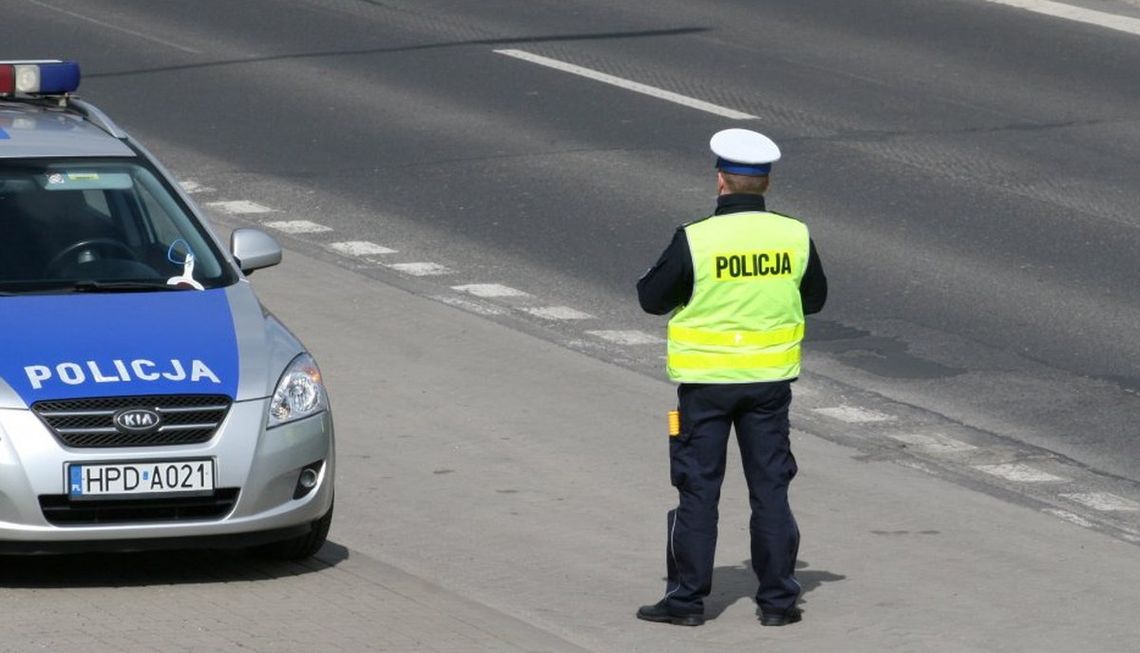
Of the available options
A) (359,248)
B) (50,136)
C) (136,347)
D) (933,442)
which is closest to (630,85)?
(359,248)

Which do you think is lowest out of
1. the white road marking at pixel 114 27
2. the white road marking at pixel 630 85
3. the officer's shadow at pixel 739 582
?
the white road marking at pixel 114 27

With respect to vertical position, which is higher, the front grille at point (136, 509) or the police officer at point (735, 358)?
the police officer at point (735, 358)

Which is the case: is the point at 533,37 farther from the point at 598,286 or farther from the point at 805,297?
the point at 805,297

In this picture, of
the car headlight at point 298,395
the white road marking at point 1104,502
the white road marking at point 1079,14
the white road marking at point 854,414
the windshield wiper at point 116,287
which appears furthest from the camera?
the white road marking at point 1079,14

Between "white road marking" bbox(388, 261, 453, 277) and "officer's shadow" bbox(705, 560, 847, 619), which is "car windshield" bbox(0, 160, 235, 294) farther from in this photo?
"white road marking" bbox(388, 261, 453, 277)

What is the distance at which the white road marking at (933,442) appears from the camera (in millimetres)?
10539

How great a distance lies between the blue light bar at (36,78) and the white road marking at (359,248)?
4.39 metres

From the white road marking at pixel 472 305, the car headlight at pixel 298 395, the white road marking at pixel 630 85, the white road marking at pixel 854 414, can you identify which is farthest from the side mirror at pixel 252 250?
the white road marking at pixel 630 85

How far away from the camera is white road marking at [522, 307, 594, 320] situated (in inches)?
501

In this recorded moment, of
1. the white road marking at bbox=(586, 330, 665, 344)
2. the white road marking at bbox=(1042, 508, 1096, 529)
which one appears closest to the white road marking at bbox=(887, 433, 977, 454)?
the white road marking at bbox=(1042, 508, 1096, 529)

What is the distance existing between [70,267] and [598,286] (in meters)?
4.94

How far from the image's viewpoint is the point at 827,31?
21.2 meters

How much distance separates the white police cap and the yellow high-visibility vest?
147 mm

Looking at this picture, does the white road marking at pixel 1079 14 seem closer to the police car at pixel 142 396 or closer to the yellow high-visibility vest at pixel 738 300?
the police car at pixel 142 396
